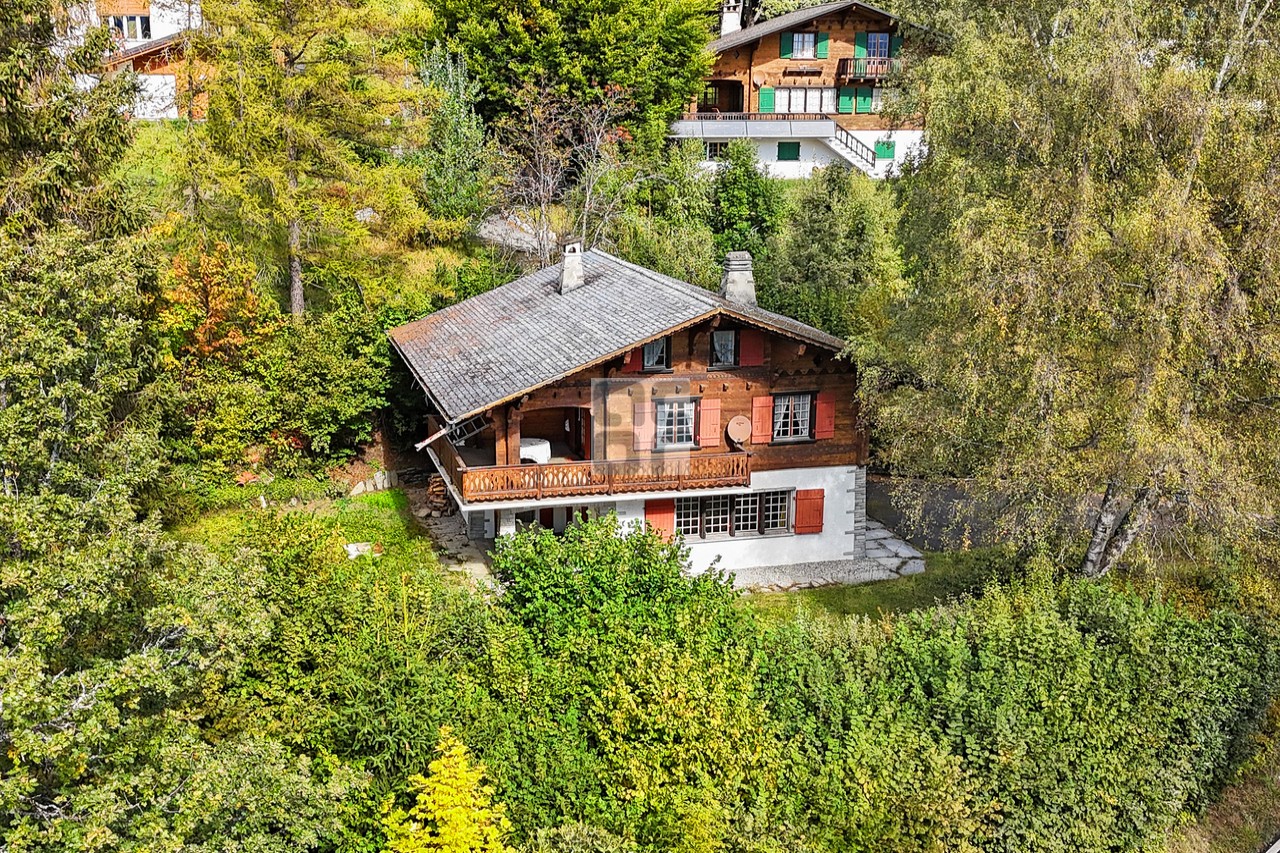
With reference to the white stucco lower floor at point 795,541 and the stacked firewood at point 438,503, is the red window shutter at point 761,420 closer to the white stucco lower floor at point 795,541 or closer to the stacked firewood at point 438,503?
the white stucco lower floor at point 795,541

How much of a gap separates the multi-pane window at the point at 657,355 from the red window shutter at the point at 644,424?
0.89 metres

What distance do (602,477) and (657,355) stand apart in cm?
330

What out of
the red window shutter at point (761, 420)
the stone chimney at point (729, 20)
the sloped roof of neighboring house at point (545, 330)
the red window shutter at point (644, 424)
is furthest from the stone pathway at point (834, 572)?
the stone chimney at point (729, 20)

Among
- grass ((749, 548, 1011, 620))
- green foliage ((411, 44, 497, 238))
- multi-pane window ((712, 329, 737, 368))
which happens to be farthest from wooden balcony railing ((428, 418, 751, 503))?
green foliage ((411, 44, 497, 238))

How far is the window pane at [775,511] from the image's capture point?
27312 millimetres

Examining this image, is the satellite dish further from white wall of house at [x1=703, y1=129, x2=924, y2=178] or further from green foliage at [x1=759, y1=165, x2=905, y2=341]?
white wall of house at [x1=703, y1=129, x2=924, y2=178]

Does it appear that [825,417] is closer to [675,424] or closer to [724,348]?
[724,348]

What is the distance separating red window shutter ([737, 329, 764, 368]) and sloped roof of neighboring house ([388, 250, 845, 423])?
0.51m

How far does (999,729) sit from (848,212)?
2691 cm

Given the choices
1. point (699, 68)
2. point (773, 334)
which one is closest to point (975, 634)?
point (773, 334)

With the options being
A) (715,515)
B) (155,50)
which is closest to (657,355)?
(715,515)

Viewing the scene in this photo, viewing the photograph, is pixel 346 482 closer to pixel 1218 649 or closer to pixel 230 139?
pixel 230 139

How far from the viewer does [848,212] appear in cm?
3956

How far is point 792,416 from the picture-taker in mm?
27000
